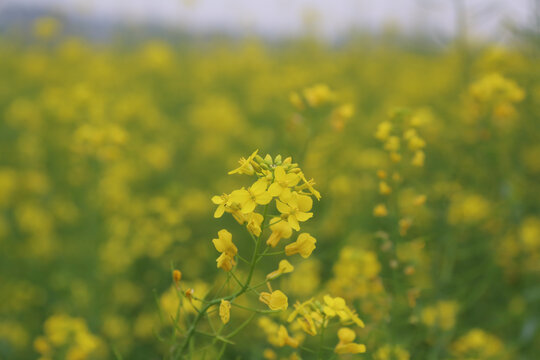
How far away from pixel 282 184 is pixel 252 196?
7 cm

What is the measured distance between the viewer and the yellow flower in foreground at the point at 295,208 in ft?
3.27

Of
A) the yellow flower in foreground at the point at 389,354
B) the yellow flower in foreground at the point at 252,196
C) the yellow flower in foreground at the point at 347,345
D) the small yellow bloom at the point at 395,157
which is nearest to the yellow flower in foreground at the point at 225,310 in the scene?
the yellow flower in foreground at the point at 252,196

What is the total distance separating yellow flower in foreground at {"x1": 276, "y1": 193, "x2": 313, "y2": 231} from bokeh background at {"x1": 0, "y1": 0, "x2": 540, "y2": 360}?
390mm

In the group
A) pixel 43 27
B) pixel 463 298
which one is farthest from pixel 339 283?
pixel 43 27

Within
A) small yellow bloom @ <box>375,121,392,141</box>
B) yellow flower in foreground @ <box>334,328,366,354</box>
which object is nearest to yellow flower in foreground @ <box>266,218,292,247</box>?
yellow flower in foreground @ <box>334,328,366,354</box>

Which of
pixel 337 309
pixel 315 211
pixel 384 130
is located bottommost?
pixel 315 211

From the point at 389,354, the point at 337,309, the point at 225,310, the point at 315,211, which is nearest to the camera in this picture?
the point at 225,310

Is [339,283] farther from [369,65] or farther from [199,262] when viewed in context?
[369,65]

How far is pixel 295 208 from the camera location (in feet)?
3.37

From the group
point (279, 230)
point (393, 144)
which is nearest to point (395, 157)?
point (393, 144)

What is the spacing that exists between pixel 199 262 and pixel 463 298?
1496 millimetres

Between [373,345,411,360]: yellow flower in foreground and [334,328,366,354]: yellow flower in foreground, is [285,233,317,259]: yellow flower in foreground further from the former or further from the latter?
[373,345,411,360]: yellow flower in foreground

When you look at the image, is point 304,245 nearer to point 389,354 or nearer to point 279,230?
point 279,230

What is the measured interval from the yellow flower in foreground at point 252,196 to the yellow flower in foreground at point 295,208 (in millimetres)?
31
